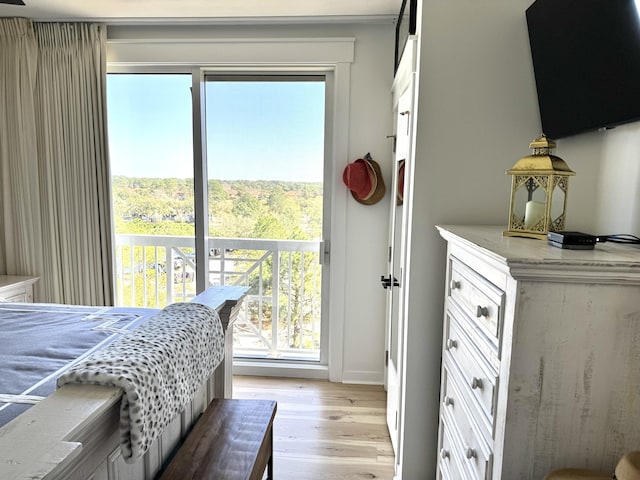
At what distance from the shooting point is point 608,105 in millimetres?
1135

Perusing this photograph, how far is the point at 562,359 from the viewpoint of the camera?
2.91 feet

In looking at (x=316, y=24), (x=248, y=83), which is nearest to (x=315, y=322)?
(x=248, y=83)

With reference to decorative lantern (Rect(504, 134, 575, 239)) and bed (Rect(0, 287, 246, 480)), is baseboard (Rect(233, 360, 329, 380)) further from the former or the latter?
decorative lantern (Rect(504, 134, 575, 239))

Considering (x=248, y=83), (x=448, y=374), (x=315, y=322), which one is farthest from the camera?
(x=315, y=322)

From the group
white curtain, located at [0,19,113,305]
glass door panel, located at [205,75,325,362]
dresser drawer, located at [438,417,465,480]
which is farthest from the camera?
glass door panel, located at [205,75,325,362]

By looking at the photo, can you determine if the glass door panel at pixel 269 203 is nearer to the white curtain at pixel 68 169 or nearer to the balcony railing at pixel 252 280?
the balcony railing at pixel 252 280

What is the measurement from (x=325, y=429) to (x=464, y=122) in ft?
6.14

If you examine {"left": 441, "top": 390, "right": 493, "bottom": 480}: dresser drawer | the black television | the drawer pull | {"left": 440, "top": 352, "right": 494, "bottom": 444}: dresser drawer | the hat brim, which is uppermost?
the black television

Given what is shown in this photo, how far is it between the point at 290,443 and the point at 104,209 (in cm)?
203

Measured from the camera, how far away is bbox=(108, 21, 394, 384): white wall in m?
2.78

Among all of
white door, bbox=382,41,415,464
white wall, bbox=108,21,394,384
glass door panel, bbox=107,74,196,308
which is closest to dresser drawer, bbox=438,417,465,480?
white door, bbox=382,41,415,464

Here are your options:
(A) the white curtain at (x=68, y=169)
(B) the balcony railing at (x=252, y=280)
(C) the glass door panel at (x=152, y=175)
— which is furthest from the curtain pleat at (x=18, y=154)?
(B) the balcony railing at (x=252, y=280)

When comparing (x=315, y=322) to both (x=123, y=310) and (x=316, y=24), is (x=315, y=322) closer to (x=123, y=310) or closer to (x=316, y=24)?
(x=123, y=310)

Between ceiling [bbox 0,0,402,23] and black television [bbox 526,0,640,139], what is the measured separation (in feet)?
4.31
